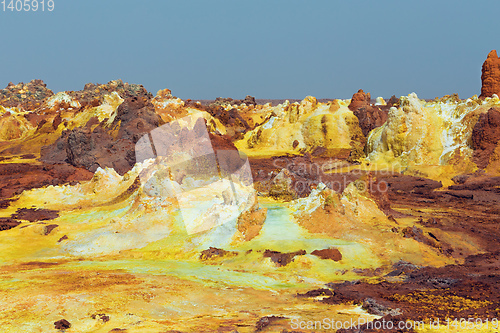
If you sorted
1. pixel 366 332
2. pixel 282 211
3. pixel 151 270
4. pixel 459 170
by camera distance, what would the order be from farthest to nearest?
pixel 459 170 < pixel 282 211 < pixel 151 270 < pixel 366 332

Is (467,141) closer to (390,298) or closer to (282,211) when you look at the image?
(282,211)

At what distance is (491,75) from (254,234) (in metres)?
23.9

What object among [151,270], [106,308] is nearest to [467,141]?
[151,270]

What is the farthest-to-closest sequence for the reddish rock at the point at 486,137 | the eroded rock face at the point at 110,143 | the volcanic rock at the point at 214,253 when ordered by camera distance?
1. the eroded rock face at the point at 110,143
2. the reddish rock at the point at 486,137
3. the volcanic rock at the point at 214,253

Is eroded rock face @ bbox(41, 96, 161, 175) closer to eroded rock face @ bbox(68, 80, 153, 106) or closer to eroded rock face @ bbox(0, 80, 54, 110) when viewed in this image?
eroded rock face @ bbox(68, 80, 153, 106)

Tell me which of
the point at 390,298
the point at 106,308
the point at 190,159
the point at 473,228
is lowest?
the point at 473,228

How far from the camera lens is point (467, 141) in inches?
1023

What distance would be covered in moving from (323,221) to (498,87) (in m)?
21.9

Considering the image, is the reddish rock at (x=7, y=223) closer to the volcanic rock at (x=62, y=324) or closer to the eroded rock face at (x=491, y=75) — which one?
the volcanic rock at (x=62, y=324)

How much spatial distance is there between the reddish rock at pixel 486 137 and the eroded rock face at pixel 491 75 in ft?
16.3

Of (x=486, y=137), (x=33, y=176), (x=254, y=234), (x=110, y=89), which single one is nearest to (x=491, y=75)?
(x=486, y=137)

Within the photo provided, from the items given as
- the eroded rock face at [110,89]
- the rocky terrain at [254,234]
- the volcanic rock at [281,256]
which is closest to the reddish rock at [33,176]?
the rocky terrain at [254,234]

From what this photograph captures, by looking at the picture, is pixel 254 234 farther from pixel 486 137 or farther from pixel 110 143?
pixel 110 143

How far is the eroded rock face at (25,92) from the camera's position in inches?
2905
